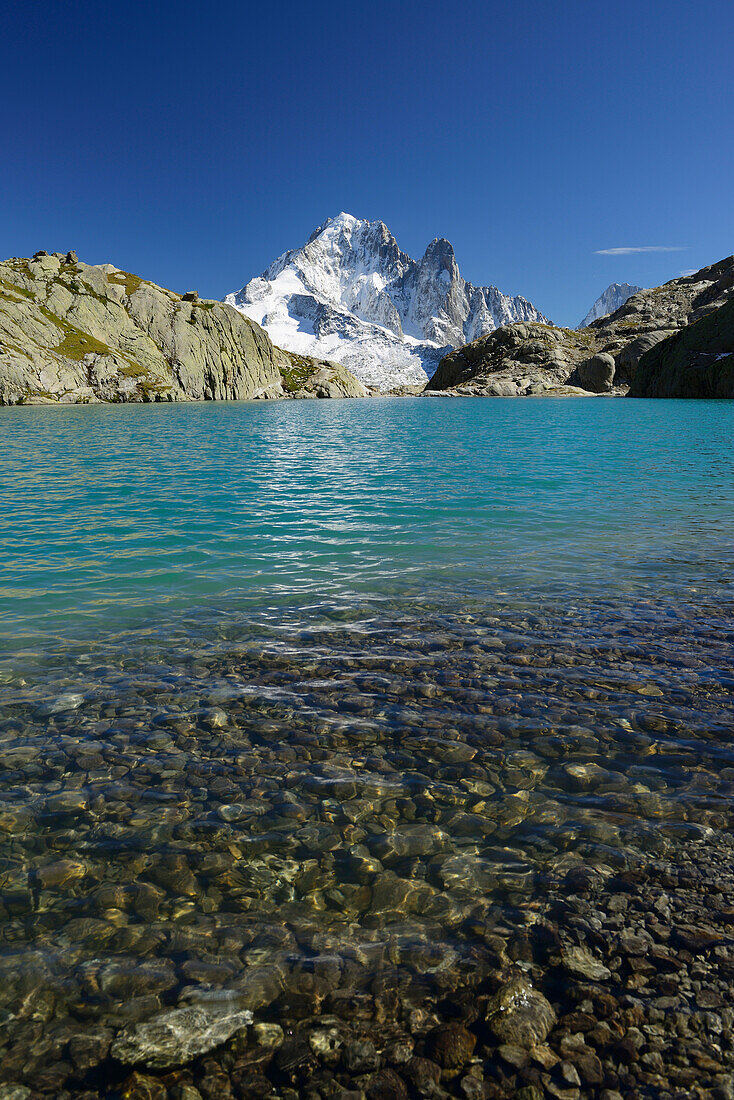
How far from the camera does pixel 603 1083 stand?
12.4 ft

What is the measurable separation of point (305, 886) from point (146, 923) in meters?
1.43

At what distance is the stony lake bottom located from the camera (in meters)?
4.10

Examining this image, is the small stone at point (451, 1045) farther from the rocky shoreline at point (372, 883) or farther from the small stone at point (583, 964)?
→ the small stone at point (583, 964)

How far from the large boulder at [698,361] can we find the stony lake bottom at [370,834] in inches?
6411

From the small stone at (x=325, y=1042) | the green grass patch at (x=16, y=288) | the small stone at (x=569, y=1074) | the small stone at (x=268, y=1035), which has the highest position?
the green grass patch at (x=16, y=288)

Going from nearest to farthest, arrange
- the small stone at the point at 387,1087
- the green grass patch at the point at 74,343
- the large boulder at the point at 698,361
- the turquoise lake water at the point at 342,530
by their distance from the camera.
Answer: the small stone at the point at 387,1087 → the turquoise lake water at the point at 342,530 → the large boulder at the point at 698,361 → the green grass patch at the point at 74,343

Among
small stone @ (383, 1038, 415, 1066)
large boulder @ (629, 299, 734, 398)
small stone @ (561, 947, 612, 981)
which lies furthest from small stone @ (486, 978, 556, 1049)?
large boulder @ (629, 299, 734, 398)

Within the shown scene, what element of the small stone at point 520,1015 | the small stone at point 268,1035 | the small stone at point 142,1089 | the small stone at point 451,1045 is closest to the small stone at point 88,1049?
the small stone at point 142,1089

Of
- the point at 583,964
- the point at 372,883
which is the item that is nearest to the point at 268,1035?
the point at 372,883

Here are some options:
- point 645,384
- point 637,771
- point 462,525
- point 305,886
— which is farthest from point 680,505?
point 645,384

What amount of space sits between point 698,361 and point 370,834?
18219 centimetres

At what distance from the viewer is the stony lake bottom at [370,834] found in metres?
4.10

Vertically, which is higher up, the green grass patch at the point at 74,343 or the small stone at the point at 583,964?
the green grass patch at the point at 74,343

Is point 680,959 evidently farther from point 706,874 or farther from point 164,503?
point 164,503
